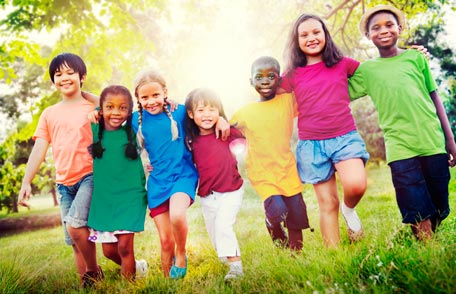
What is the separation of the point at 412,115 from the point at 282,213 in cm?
143

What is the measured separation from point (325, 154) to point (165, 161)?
146cm

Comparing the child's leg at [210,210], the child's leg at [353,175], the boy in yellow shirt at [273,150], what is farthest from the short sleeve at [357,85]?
the child's leg at [210,210]

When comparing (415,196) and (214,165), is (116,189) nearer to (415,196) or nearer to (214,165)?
(214,165)

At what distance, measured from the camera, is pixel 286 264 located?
10.3 ft

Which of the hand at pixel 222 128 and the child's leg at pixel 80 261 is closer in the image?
the hand at pixel 222 128

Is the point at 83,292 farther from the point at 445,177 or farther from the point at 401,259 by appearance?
the point at 445,177

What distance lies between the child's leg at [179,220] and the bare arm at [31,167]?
1445 millimetres

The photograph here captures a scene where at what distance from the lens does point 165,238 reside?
3.83 metres

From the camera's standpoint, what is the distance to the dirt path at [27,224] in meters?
15.4

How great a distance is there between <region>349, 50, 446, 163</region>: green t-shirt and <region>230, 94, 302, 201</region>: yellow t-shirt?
0.82 m

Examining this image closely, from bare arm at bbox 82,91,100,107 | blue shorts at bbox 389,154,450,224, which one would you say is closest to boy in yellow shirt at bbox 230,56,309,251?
blue shorts at bbox 389,154,450,224

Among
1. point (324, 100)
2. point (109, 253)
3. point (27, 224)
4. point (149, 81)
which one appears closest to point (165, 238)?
point (109, 253)

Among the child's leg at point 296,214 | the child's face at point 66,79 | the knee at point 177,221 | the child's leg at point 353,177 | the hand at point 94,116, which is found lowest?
the child's leg at point 296,214

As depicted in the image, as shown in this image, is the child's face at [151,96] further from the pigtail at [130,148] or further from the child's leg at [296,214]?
the child's leg at [296,214]
